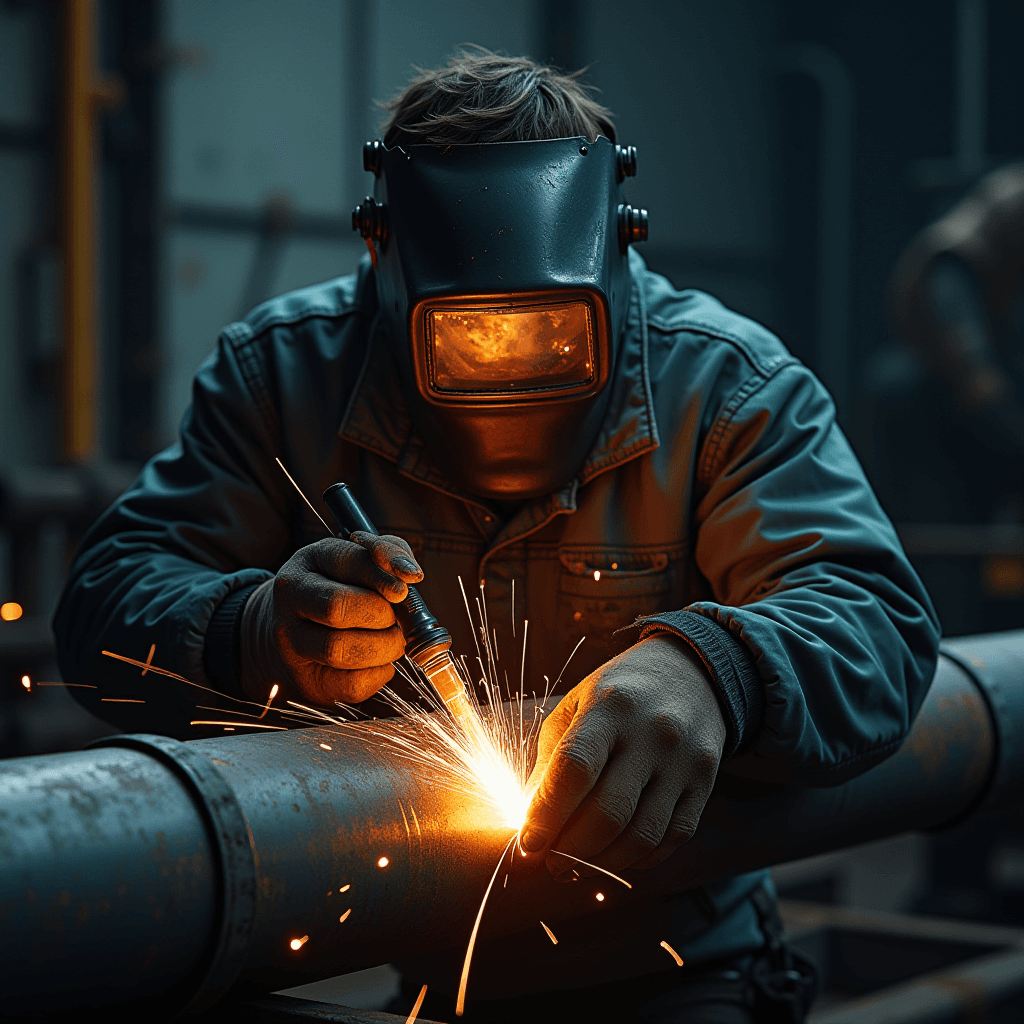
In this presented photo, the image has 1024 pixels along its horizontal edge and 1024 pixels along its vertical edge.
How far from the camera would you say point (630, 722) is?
2.99 feet

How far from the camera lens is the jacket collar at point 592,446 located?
1294 mm

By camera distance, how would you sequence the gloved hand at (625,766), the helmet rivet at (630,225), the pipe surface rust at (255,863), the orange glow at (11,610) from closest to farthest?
the pipe surface rust at (255,863) < the gloved hand at (625,766) < the helmet rivet at (630,225) < the orange glow at (11,610)

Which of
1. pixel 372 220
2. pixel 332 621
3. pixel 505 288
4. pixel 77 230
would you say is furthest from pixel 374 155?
pixel 77 230

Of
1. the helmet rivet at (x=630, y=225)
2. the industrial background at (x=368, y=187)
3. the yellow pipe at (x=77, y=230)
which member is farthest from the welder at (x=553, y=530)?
the yellow pipe at (x=77, y=230)

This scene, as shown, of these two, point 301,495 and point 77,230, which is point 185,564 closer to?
point 301,495

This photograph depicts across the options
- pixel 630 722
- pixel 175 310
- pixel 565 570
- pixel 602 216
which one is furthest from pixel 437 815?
pixel 175 310

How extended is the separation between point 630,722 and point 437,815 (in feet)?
0.52

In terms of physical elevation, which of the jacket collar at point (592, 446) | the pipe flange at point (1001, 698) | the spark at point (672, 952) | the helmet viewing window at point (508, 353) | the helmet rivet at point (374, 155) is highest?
the helmet rivet at point (374, 155)

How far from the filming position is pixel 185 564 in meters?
1.29

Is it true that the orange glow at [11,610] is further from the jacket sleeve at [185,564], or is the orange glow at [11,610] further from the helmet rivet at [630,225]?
the helmet rivet at [630,225]

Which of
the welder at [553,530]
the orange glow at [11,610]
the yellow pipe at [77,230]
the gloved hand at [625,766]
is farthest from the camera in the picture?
the yellow pipe at [77,230]

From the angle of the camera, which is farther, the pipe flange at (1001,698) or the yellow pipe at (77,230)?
the yellow pipe at (77,230)

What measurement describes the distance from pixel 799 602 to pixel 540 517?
31 centimetres

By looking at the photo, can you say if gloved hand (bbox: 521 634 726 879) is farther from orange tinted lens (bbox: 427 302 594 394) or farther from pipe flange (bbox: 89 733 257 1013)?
orange tinted lens (bbox: 427 302 594 394)
